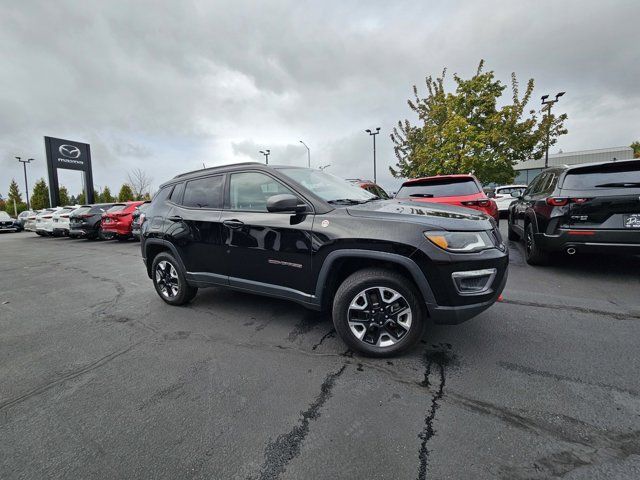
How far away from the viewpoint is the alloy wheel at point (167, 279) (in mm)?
4223

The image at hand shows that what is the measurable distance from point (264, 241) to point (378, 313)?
1.31 meters

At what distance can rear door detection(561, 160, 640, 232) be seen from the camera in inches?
164

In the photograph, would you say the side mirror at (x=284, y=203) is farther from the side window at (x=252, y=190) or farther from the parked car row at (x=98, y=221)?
the parked car row at (x=98, y=221)

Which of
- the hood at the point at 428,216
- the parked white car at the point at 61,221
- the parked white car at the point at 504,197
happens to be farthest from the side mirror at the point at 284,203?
the parked white car at the point at 61,221

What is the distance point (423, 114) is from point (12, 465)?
28114 mm

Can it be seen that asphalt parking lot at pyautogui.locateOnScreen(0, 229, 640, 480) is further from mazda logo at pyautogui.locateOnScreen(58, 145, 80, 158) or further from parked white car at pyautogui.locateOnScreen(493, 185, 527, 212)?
mazda logo at pyautogui.locateOnScreen(58, 145, 80, 158)

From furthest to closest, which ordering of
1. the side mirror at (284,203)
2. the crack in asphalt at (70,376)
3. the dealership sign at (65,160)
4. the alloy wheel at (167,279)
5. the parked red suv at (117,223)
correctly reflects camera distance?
the dealership sign at (65,160), the parked red suv at (117,223), the alloy wheel at (167,279), the side mirror at (284,203), the crack in asphalt at (70,376)

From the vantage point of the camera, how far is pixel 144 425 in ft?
6.70

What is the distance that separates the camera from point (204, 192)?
3863 millimetres

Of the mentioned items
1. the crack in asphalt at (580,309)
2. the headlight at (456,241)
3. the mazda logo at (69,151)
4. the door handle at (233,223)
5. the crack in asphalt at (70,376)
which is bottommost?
the crack in asphalt at (70,376)

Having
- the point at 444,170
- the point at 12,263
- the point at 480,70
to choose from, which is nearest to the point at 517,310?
the point at 12,263

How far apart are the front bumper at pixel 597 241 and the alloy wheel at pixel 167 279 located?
17.6ft

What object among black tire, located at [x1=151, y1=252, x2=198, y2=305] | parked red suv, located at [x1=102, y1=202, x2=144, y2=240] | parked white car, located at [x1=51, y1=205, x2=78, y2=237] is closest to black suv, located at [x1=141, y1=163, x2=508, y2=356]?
black tire, located at [x1=151, y1=252, x2=198, y2=305]

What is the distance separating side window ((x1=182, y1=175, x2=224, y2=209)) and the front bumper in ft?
15.5
